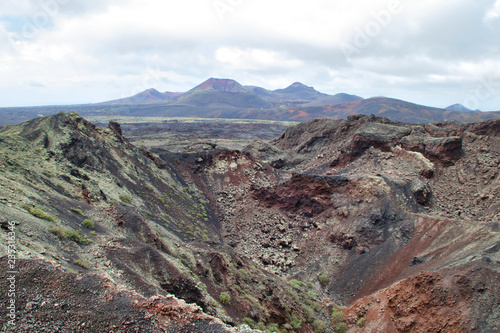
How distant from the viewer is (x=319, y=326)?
1405 centimetres

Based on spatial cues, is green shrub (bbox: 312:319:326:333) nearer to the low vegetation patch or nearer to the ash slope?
the ash slope

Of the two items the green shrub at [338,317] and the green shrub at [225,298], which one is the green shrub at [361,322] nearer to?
the green shrub at [338,317]

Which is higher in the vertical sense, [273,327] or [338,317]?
[273,327]

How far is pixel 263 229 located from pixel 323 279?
750 cm

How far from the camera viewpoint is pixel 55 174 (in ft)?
56.3

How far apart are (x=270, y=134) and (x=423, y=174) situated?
8263 centimetres

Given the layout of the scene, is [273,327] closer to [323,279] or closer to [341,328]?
[341,328]

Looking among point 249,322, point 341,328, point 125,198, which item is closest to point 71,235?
point 249,322

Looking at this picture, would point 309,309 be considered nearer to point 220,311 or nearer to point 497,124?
point 220,311

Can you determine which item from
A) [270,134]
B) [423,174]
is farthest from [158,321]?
[270,134]

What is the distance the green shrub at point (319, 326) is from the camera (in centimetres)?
1387

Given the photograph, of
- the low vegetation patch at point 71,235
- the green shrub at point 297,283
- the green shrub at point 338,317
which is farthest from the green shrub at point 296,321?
the low vegetation patch at point 71,235

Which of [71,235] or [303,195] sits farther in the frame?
[303,195]

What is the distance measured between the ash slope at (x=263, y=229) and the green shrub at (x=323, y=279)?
147mm
